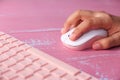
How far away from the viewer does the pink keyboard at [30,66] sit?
42cm

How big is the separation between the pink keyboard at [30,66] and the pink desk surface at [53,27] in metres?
0.07

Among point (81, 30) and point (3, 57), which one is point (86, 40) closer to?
point (81, 30)

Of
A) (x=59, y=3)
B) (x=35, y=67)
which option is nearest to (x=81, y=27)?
(x=35, y=67)

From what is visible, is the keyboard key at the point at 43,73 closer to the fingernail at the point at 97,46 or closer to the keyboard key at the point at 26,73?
the keyboard key at the point at 26,73

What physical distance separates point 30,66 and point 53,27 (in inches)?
12.5

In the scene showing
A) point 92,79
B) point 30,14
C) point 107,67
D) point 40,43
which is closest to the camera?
point 92,79

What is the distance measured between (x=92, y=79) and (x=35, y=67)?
0.39 feet

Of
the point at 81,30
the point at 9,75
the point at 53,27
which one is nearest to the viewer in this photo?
the point at 9,75

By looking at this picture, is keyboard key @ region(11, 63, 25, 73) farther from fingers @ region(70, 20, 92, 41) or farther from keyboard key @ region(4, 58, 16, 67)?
fingers @ region(70, 20, 92, 41)

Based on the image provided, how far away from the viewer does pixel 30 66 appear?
46cm

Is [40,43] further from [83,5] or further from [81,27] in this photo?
[83,5]

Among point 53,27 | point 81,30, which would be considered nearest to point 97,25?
point 81,30

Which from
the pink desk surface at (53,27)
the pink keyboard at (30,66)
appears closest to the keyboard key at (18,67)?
the pink keyboard at (30,66)

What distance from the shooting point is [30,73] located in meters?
0.43
